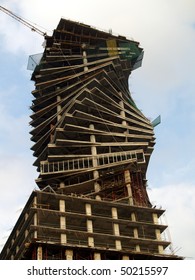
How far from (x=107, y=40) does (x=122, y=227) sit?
186 feet

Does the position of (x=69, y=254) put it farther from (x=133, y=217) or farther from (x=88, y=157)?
(x=88, y=157)

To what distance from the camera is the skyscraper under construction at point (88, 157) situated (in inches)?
3644

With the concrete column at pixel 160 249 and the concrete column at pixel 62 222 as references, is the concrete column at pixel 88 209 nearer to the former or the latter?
the concrete column at pixel 62 222

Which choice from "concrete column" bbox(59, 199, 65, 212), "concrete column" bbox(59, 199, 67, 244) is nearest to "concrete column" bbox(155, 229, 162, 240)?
"concrete column" bbox(59, 199, 67, 244)

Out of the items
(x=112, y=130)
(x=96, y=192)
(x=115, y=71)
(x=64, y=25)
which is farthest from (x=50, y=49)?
(x=96, y=192)

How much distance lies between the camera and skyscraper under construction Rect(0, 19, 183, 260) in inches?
3644

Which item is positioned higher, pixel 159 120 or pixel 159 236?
pixel 159 120

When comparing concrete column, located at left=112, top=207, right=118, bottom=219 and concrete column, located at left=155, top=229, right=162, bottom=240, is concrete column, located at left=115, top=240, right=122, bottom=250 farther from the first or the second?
concrete column, located at left=155, top=229, right=162, bottom=240

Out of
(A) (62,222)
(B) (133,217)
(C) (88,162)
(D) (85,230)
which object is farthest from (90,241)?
(C) (88,162)

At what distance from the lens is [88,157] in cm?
11069

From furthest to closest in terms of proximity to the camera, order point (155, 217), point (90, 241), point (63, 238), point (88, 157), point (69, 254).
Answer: point (88, 157) < point (155, 217) < point (90, 241) < point (63, 238) < point (69, 254)

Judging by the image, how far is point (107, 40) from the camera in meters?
136

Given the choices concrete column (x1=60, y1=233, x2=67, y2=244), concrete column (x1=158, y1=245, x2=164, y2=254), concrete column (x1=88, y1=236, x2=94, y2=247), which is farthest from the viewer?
concrete column (x1=158, y1=245, x2=164, y2=254)

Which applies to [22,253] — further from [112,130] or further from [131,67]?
[131,67]
